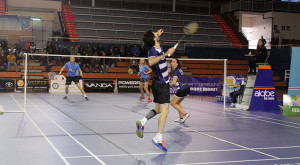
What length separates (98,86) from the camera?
24.4m

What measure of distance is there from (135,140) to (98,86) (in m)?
16.7

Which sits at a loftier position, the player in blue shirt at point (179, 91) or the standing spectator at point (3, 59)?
the standing spectator at point (3, 59)

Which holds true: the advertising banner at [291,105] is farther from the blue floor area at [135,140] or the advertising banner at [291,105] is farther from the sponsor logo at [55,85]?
the sponsor logo at [55,85]

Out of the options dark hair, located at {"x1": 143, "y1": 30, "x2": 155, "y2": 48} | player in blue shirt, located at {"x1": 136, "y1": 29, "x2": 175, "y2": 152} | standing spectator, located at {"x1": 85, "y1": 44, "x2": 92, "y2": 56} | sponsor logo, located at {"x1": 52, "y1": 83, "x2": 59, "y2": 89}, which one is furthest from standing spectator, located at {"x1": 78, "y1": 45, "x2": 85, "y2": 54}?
dark hair, located at {"x1": 143, "y1": 30, "x2": 155, "y2": 48}

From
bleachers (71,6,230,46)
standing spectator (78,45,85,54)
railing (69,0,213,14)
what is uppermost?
railing (69,0,213,14)

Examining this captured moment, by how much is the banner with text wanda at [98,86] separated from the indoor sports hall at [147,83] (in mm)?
71

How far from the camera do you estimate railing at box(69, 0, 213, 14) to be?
115ft

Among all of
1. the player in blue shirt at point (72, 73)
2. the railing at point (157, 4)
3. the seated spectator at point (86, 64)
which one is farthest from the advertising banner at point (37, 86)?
the railing at point (157, 4)

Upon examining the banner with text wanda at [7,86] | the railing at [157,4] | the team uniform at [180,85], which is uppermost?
the railing at [157,4]

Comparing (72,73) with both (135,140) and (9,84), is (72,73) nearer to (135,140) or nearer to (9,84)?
(9,84)

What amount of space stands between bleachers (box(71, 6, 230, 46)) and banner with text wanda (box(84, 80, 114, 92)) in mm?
7382

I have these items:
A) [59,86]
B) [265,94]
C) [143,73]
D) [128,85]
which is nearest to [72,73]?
[143,73]

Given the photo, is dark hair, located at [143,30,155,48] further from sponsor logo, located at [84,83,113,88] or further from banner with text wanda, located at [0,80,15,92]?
banner with text wanda, located at [0,80,15,92]

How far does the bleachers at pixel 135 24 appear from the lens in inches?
1268
